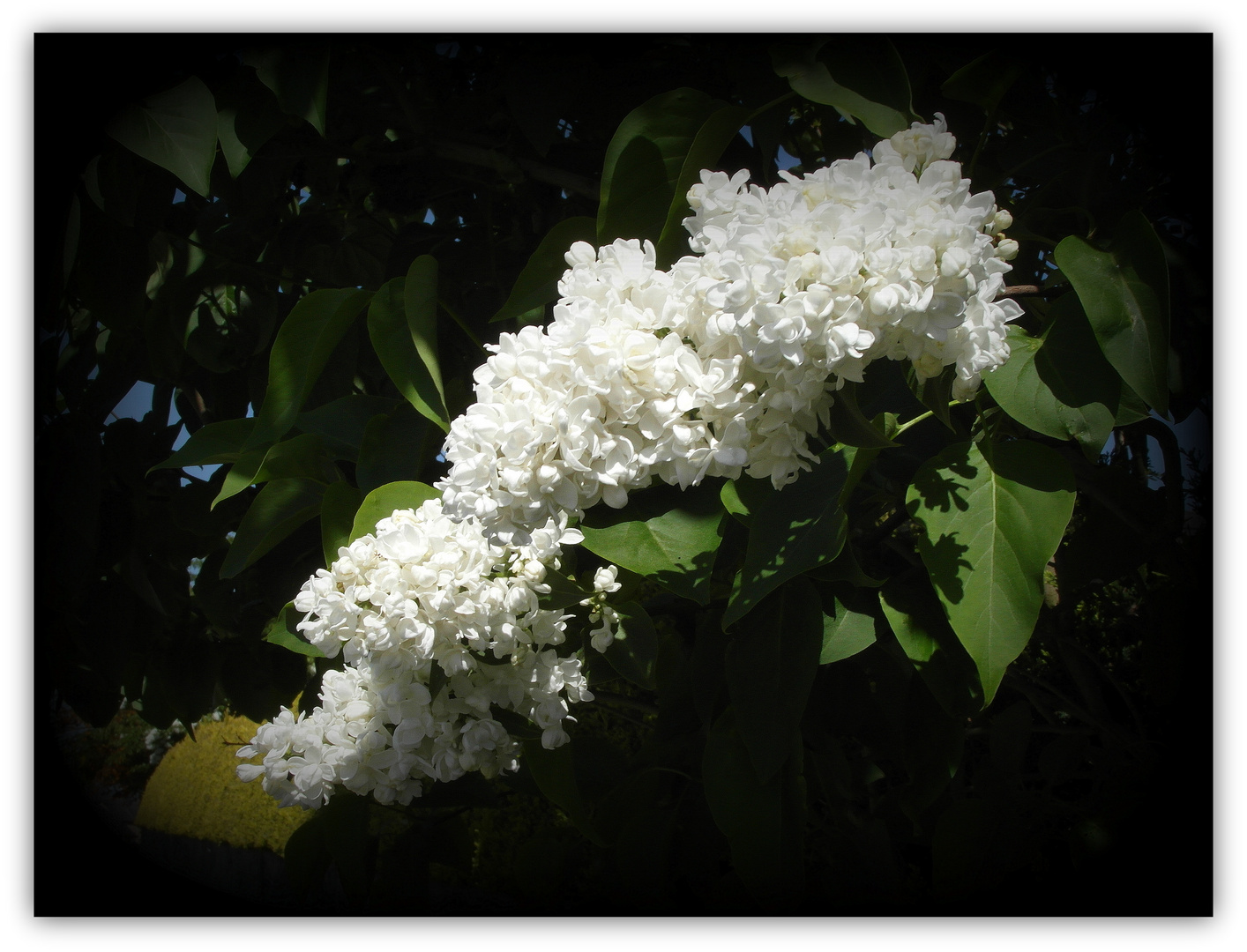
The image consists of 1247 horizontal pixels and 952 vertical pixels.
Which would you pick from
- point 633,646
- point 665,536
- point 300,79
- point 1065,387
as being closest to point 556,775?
point 633,646

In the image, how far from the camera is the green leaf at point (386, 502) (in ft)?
1.91

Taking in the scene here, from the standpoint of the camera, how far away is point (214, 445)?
29.0 inches

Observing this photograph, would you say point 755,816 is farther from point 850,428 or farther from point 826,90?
point 826,90

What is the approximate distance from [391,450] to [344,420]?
9cm

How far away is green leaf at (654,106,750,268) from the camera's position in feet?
1.83

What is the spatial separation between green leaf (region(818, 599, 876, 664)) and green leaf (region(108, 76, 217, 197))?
0.59 metres

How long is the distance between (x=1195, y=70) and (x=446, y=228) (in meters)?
0.72

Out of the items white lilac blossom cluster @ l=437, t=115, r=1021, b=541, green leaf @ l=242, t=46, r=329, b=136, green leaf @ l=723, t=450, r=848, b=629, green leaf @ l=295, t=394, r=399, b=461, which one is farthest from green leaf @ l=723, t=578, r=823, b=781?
green leaf @ l=242, t=46, r=329, b=136

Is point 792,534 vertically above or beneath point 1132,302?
beneath

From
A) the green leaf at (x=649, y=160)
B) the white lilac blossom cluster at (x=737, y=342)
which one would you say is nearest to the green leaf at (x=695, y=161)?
the green leaf at (x=649, y=160)

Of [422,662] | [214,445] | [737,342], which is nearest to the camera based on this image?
[737,342]

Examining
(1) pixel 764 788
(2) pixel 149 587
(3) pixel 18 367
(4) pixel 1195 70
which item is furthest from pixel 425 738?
(4) pixel 1195 70

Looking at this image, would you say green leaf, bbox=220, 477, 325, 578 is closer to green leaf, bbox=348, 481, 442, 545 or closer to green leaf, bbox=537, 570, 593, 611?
green leaf, bbox=348, 481, 442, 545

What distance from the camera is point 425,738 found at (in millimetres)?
554
